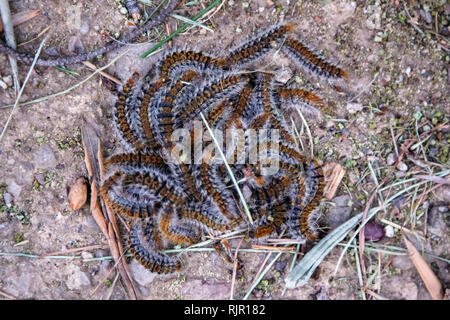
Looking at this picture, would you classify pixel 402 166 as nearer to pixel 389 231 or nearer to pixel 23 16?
pixel 389 231

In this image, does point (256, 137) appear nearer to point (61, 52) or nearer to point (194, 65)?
point (194, 65)

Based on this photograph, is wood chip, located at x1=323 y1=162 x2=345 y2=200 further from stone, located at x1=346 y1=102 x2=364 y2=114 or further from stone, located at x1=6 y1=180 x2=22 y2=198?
stone, located at x1=6 y1=180 x2=22 y2=198

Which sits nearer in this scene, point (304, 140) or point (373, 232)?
point (373, 232)

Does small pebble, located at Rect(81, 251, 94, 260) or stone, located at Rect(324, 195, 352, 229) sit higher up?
stone, located at Rect(324, 195, 352, 229)

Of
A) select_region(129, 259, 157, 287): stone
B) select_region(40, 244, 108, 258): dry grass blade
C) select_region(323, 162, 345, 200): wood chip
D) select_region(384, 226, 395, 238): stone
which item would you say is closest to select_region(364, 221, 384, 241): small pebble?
select_region(384, 226, 395, 238): stone

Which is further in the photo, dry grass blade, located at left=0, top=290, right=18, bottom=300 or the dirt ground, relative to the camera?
dry grass blade, located at left=0, top=290, right=18, bottom=300

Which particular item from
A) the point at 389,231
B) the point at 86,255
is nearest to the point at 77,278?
the point at 86,255

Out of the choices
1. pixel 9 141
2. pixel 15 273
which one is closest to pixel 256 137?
pixel 9 141
